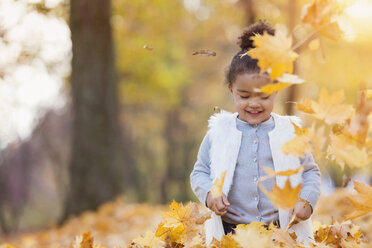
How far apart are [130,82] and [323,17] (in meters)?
11.8

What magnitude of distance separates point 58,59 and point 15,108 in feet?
13.9

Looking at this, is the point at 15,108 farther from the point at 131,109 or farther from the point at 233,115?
the point at 233,115

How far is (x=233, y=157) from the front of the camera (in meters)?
2.29

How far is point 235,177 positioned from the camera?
7.60 feet

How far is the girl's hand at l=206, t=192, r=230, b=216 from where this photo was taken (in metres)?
2.07

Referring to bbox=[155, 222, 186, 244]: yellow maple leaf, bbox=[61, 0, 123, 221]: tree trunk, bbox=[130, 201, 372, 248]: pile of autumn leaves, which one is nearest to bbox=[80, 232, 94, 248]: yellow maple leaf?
bbox=[130, 201, 372, 248]: pile of autumn leaves

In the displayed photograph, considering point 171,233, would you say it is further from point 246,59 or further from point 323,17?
point 323,17

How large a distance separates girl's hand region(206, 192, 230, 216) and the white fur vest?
0.13 meters

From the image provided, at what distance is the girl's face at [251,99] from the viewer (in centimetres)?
212

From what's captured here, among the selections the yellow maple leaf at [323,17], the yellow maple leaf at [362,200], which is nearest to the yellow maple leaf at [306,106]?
the yellow maple leaf at [323,17]

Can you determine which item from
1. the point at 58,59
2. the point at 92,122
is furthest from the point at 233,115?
the point at 58,59

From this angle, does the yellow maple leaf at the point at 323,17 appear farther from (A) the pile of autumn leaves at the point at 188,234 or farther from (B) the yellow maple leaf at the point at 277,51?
(A) the pile of autumn leaves at the point at 188,234

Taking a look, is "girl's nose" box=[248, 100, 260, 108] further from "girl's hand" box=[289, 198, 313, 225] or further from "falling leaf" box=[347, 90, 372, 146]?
"falling leaf" box=[347, 90, 372, 146]

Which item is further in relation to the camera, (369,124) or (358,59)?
(358,59)
